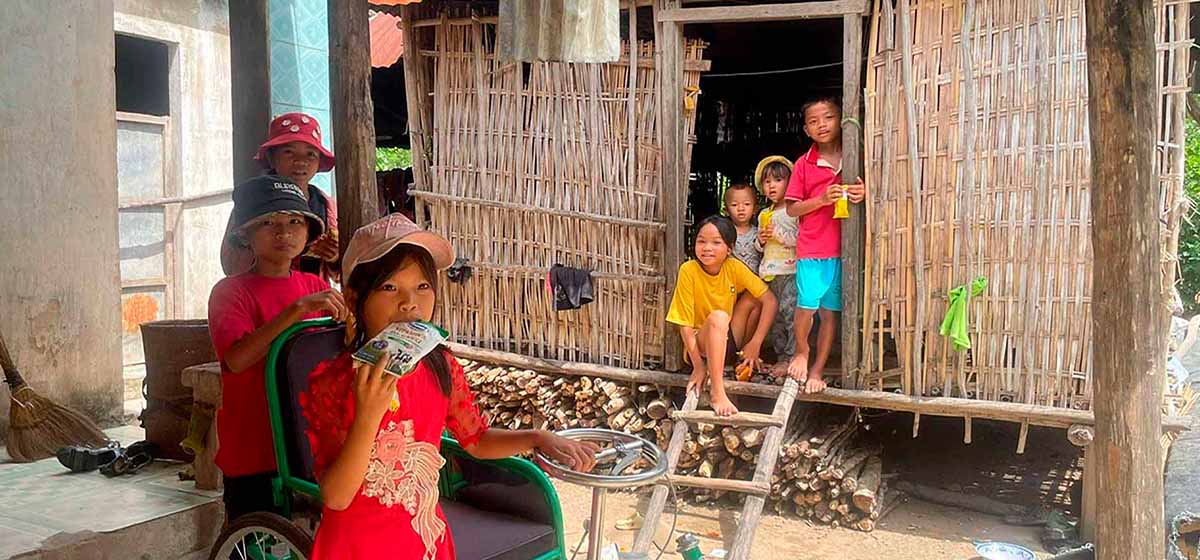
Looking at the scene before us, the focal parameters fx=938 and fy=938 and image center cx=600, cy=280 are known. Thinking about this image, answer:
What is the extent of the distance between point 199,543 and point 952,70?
452 centimetres

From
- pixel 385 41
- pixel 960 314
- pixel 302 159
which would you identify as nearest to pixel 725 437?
pixel 960 314

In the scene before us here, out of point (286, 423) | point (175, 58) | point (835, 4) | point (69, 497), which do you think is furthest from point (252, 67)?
point (175, 58)

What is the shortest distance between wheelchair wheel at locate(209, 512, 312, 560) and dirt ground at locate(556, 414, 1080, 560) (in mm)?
2713

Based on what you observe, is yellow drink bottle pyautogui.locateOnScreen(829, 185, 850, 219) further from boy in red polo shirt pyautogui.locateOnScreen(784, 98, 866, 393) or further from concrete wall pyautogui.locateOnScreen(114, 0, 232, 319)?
concrete wall pyautogui.locateOnScreen(114, 0, 232, 319)

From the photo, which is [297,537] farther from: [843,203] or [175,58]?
[175,58]

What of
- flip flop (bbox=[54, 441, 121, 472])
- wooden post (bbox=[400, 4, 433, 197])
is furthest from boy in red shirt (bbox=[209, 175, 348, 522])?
wooden post (bbox=[400, 4, 433, 197])

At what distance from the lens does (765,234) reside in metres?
6.00

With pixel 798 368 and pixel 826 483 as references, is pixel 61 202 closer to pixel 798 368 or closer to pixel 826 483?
pixel 798 368

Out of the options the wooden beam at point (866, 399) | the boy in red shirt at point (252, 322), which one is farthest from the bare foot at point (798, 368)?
the boy in red shirt at point (252, 322)

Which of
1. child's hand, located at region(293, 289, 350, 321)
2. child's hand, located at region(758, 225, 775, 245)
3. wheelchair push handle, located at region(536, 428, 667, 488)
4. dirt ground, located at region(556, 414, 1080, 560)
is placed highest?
child's hand, located at region(758, 225, 775, 245)

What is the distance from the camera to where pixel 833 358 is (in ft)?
21.3

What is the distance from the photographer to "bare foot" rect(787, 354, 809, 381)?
5.67m

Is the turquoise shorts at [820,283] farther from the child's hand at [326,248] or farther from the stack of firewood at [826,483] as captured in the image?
the child's hand at [326,248]

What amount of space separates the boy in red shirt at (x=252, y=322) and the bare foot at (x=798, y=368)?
347cm
